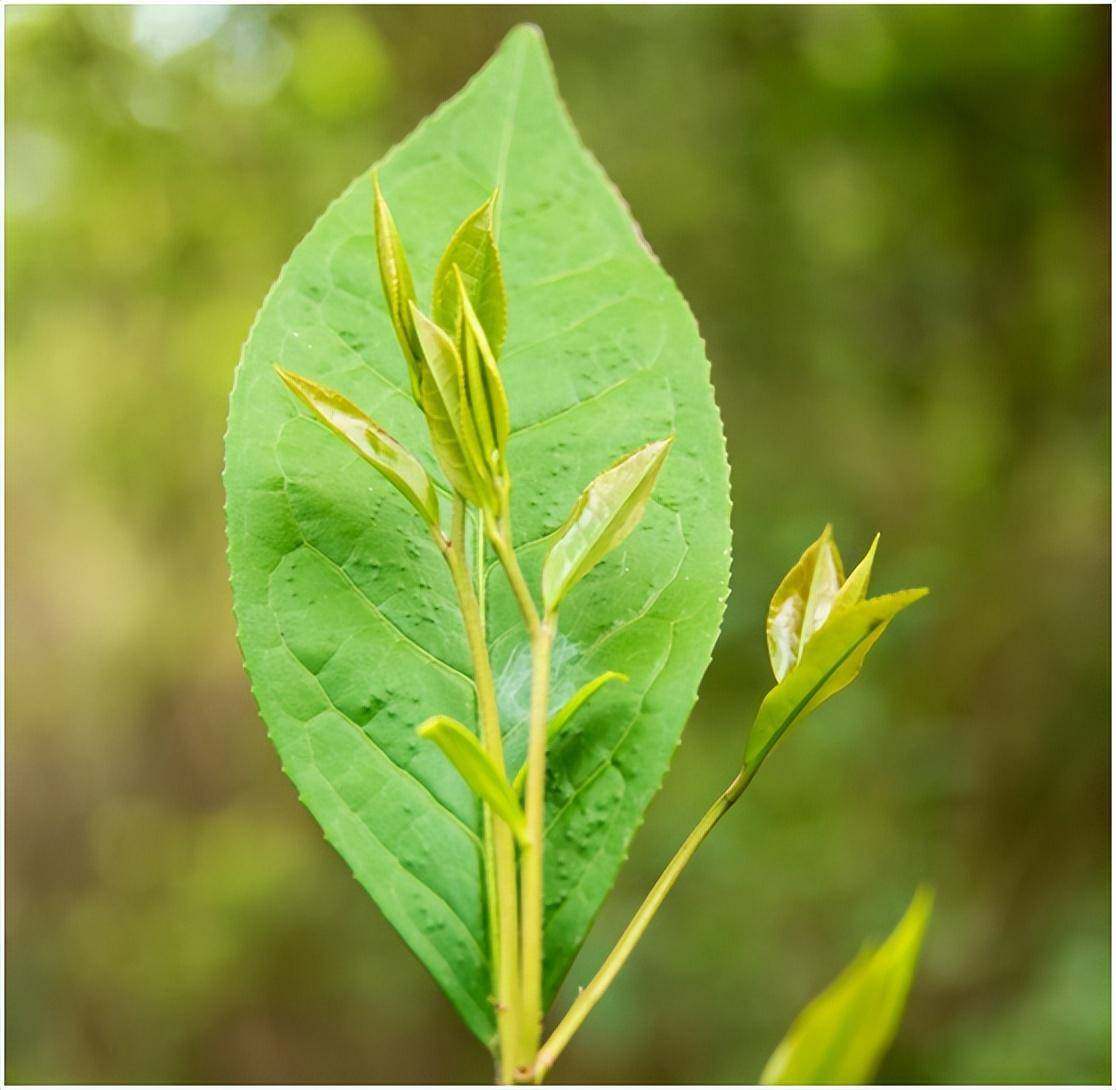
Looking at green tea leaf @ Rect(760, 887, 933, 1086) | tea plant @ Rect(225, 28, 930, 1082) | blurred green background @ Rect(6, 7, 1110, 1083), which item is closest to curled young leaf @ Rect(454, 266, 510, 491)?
tea plant @ Rect(225, 28, 930, 1082)

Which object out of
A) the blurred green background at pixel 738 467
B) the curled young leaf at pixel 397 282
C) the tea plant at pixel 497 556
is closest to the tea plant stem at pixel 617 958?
the tea plant at pixel 497 556

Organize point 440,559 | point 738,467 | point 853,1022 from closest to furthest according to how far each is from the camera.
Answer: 1. point 853,1022
2. point 440,559
3. point 738,467

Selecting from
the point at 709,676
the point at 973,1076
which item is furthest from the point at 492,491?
the point at 709,676

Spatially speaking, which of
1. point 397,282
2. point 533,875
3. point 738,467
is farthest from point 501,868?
point 738,467

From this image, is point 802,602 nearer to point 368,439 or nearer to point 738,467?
point 368,439

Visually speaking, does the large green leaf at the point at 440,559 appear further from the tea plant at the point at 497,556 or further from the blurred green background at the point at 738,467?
the blurred green background at the point at 738,467

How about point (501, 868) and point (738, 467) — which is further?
point (738, 467)

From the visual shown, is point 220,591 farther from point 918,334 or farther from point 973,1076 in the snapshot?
point 973,1076
